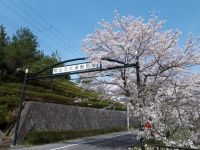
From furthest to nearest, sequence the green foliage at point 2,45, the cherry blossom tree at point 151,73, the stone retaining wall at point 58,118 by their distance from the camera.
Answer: the green foliage at point 2,45
the stone retaining wall at point 58,118
the cherry blossom tree at point 151,73

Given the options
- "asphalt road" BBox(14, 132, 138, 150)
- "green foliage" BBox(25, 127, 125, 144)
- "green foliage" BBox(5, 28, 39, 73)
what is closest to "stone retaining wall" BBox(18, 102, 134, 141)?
"green foliage" BBox(25, 127, 125, 144)

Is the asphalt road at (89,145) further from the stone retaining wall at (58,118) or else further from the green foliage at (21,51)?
the green foliage at (21,51)

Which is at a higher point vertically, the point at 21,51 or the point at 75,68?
the point at 21,51

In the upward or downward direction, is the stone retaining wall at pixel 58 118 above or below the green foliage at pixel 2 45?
below

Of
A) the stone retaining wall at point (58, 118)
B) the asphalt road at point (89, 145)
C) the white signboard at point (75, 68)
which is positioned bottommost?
the asphalt road at point (89, 145)

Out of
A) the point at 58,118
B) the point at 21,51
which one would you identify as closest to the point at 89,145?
the point at 58,118

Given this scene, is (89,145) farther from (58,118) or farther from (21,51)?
(21,51)

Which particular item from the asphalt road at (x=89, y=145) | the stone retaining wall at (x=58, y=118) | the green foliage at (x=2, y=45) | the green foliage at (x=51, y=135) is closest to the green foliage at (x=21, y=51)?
the green foliage at (x=2, y=45)

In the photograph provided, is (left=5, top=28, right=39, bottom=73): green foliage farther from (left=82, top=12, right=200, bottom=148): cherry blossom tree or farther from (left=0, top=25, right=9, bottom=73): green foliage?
(left=82, top=12, right=200, bottom=148): cherry blossom tree

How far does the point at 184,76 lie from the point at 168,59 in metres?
1.34

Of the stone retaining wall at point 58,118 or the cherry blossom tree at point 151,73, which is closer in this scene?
the cherry blossom tree at point 151,73

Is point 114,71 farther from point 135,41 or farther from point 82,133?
point 82,133

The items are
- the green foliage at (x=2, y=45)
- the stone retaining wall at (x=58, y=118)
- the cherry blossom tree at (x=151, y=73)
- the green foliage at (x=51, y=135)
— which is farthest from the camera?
the green foliage at (x=2, y=45)

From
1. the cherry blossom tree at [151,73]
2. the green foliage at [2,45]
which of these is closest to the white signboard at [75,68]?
the cherry blossom tree at [151,73]
